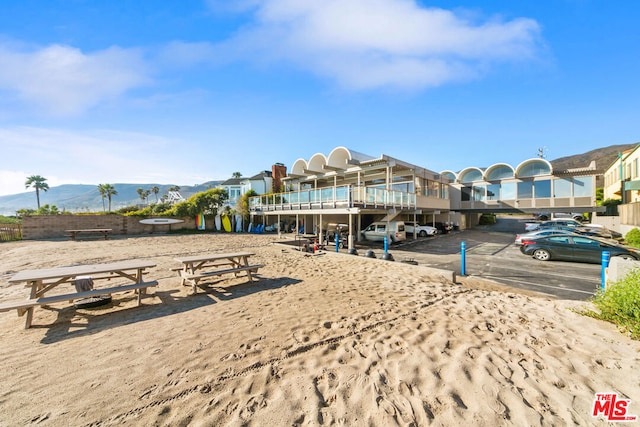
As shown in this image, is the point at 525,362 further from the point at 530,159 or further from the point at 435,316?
the point at 530,159

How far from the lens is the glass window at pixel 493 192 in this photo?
98.3ft

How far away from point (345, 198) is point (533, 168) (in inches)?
991

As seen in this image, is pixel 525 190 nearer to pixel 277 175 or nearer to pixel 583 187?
pixel 583 187

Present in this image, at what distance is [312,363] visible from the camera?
3430mm

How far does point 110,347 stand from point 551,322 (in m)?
7.52

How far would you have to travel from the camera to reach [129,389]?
292 cm

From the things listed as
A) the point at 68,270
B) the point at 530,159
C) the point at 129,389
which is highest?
the point at 530,159

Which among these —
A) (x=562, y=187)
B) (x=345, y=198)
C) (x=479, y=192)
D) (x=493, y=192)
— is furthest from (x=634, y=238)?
(x=345, y=198)

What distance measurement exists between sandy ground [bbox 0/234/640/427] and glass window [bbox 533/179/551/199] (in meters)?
28.3

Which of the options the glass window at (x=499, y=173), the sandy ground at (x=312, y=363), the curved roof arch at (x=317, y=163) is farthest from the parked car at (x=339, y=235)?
the glass window at (x=499, y=173)

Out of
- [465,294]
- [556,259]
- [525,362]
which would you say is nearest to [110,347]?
[525,362]

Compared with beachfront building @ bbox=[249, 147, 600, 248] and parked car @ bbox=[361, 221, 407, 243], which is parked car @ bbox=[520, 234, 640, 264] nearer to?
parked car @ bbox=[361, 221, 407, 243]

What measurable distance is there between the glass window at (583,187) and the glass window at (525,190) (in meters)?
3.42

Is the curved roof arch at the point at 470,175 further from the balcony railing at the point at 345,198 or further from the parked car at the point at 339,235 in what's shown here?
the parked car at the point at 339,235
